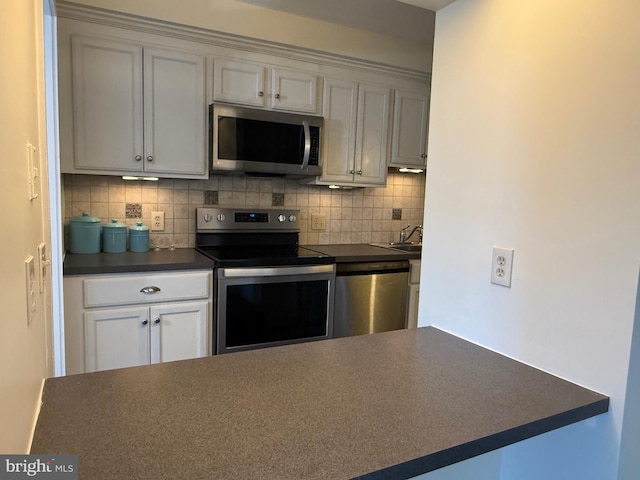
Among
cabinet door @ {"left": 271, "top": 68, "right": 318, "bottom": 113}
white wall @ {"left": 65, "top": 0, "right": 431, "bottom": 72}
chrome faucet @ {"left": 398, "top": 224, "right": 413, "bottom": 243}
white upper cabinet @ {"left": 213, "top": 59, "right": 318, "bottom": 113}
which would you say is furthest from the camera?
chrome faucet @ {"left": 398, "top": 224, "right": 413, "bottom": 243}

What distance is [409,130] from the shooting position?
319cm

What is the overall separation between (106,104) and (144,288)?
1013mm

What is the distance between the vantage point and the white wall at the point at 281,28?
2307 millimetres

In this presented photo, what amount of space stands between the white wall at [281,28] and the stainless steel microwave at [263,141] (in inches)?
18.0

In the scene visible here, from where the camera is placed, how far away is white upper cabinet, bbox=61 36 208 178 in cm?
224

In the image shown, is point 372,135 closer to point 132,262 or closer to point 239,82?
point 239,82

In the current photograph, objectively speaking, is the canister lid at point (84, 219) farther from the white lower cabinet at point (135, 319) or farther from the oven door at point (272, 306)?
the oven door at point (272, 306)

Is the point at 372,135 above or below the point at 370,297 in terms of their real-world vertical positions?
above

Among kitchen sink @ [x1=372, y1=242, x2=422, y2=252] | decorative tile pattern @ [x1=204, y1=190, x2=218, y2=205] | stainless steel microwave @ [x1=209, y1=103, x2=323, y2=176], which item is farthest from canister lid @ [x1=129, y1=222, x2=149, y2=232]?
kitchen sink @ [x1=372, y1=242, x2=422, y2=252]

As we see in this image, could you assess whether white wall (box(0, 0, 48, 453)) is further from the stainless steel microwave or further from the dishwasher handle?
the dishwasher handle

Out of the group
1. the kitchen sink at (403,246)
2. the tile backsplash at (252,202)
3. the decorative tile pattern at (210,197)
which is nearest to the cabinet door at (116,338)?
the tile backsplash at (252,202)

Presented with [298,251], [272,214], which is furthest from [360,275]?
[272,214]

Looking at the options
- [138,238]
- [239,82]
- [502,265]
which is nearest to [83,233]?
[138,238]

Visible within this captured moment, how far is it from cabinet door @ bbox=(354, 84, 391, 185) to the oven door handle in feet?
2.56
